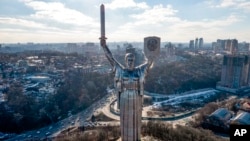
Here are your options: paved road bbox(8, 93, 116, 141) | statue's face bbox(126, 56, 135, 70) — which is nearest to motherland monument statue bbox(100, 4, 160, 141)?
statue's face bbox(126, 56, 135, 70)

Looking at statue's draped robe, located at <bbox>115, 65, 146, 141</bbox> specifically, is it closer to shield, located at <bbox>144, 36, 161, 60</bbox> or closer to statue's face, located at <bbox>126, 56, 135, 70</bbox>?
statue's face, located at <bbox>126, 56, 135, 70</bbox>

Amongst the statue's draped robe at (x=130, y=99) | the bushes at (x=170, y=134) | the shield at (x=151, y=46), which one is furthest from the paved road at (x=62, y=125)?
the shield at (x=151, y=46)

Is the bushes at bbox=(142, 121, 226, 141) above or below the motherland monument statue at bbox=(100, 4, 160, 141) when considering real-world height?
below

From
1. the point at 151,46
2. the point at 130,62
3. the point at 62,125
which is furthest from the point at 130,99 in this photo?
the point at 62,125

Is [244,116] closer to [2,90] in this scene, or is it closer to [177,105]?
[177,105]

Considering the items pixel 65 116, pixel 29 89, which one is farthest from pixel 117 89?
pixel 29 89
